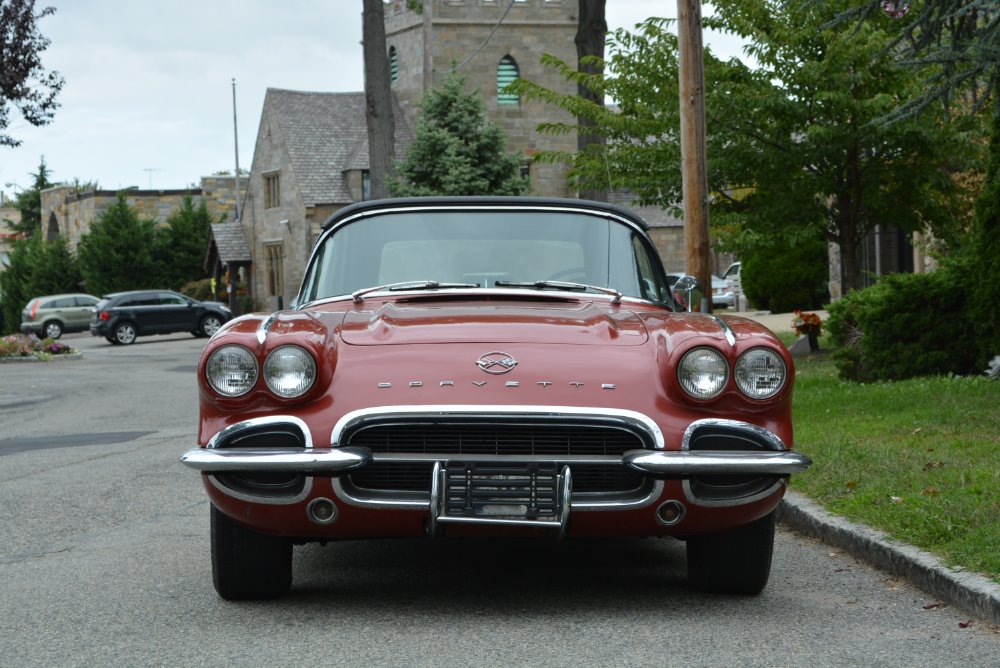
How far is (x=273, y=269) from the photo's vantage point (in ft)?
196

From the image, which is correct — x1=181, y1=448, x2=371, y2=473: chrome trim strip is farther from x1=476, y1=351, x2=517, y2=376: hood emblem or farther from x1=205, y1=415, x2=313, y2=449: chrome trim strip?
x1=476, y1=351, x2=517, y2=376: hood emblem

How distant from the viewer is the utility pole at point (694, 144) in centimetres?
1323

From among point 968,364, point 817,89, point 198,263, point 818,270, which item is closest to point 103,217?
point 198,263

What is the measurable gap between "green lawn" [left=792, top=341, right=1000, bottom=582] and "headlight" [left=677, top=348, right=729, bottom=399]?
129 cm

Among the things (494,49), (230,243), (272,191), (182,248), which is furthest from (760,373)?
(182,248)

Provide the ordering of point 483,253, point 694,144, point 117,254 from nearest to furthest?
point 483,253
point 694,144
point 117,254

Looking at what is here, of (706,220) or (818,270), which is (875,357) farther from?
(818,270)

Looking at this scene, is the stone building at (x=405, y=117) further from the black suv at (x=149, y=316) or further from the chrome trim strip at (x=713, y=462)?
the chrome trim strip at (x=713, y=462)

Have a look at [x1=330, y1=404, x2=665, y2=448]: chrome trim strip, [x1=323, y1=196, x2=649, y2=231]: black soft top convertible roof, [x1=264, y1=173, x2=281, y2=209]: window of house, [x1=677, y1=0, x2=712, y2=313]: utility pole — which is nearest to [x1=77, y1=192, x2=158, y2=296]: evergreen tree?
[x1=264, y1=173, x2=281, y2=209]: window of house

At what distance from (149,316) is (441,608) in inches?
1513

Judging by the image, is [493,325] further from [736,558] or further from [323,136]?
[323,136]

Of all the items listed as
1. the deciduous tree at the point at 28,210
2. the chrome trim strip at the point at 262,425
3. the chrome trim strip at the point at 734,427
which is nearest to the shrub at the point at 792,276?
the chrome trim strip at the point at 734,427

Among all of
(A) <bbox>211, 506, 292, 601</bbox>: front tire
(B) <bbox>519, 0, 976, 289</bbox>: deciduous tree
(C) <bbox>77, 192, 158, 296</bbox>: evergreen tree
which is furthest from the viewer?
(C) <bbox>77, 192, 158, 296</bbox>: evergreen tree

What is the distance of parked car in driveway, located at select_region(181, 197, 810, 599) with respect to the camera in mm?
4898
